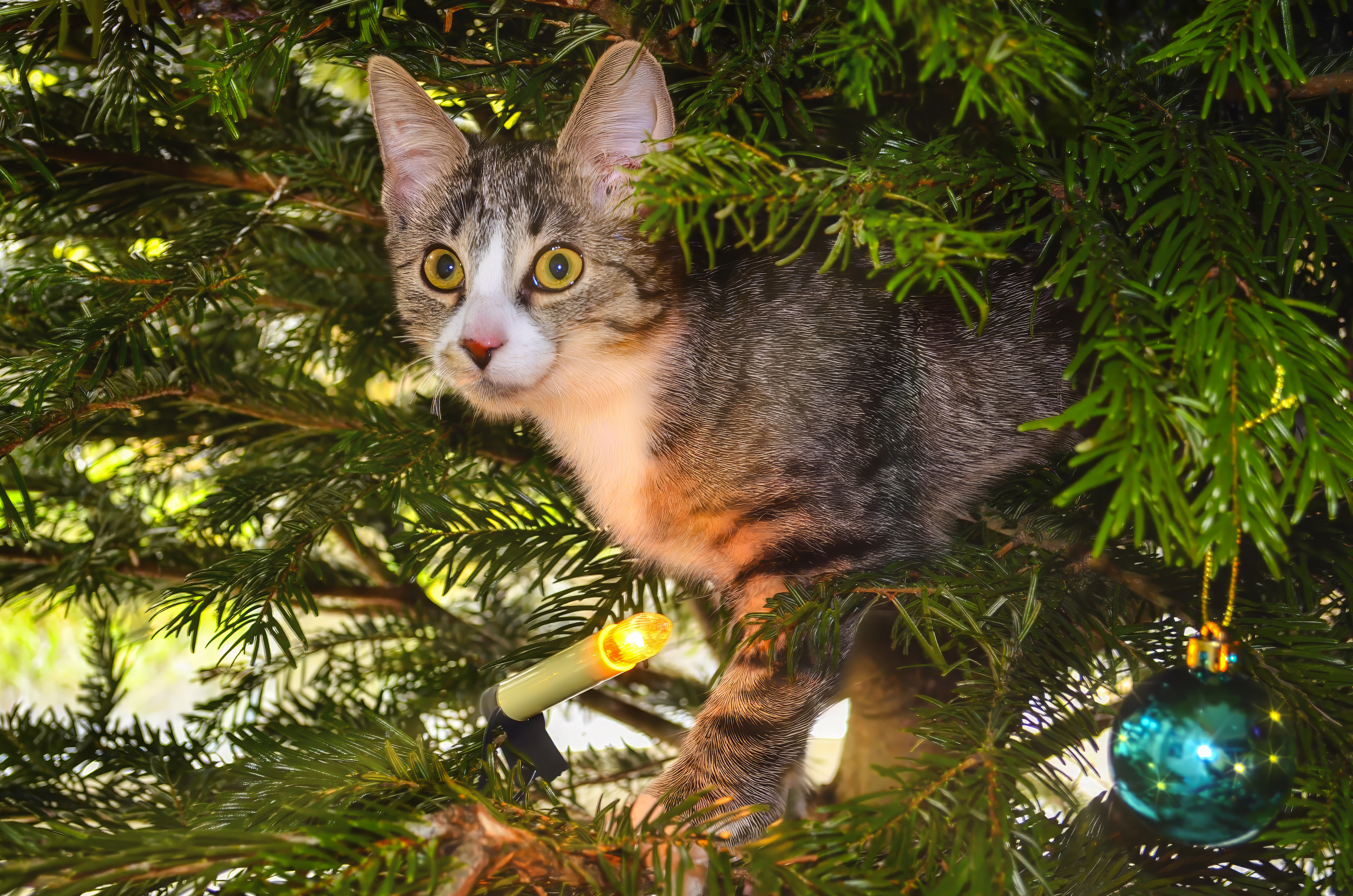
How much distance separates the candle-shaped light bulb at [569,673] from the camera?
665 millimetres

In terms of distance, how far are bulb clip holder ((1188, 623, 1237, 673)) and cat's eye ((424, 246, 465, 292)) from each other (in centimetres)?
76

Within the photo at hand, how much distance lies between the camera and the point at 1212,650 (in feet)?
1.78

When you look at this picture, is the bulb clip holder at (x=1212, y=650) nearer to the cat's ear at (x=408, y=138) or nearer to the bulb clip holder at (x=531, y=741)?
the bulb clip holder at (x=531, y=741)

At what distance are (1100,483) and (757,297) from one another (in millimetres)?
564

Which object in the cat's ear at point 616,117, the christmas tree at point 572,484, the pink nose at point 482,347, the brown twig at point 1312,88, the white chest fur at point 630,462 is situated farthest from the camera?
the white chest fur at point 630,462

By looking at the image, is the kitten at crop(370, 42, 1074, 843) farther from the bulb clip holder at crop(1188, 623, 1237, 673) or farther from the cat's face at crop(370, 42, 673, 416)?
the bulb clip holder at crop(1188, 623, 1237, 673)

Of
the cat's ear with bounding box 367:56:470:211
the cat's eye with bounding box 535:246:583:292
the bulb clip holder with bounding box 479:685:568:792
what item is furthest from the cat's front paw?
the cat's ear with bounding box 367:56:470:211

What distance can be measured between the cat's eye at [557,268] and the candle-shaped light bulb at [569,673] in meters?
0.40

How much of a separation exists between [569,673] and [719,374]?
0.39m

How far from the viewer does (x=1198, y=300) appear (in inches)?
18.0

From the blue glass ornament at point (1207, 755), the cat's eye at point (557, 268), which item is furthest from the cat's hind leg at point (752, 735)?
the cat's eye at point (557, 268)

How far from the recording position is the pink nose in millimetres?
850

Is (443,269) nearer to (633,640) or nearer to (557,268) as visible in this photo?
(557,268)

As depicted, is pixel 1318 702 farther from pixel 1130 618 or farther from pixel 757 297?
pixel 757 297
